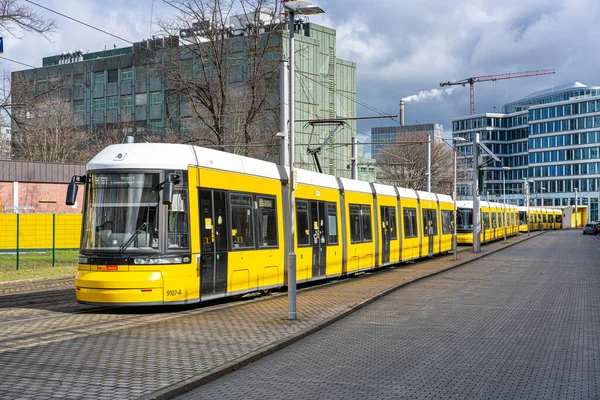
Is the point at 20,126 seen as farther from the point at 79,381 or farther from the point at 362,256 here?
the point at 79,381

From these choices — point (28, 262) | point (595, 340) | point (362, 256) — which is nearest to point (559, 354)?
point (595, 340)

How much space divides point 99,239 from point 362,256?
12889 mm

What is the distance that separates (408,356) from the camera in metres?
10.4

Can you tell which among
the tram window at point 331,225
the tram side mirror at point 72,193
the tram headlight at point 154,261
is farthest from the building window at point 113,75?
the tram headlight at point 154,261

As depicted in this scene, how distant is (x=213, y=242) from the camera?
15.2 meters

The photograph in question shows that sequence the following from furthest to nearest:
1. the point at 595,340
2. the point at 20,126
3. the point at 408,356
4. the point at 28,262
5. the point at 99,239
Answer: the point at 28,262 < the point at 20,126 < the point at 99,239 < the point at 595,340 < the point at 408,356

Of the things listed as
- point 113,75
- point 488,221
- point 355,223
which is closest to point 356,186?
point 355,223

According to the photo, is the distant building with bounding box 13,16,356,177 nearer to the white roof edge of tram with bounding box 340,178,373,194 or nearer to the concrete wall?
the concrete wall

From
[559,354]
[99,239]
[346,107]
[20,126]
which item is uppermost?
[346,107]

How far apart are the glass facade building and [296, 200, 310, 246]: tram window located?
112611 mm

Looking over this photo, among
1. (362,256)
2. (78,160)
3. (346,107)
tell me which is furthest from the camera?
(346,107)

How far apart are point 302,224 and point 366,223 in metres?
6.29

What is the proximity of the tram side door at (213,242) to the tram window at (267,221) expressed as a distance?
1733 millimetres

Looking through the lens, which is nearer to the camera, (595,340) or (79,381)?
(79,381)
